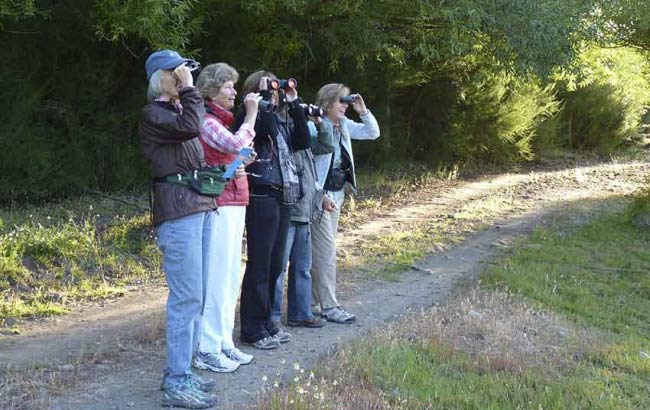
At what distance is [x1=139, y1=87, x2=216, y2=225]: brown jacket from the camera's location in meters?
4.75

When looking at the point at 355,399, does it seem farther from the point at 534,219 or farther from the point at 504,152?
the point at 504,152

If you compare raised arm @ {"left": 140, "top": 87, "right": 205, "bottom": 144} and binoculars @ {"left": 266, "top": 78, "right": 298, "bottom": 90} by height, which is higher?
binoculars @ {"left": 266, "top": 78, "right": 298, "bottom": 90}

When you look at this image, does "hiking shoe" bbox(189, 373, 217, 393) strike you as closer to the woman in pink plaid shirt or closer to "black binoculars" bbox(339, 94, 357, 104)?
the woman in pink plaid shirt

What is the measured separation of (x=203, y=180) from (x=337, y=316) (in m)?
2.59

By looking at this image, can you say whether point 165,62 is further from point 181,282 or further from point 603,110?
point 603,110

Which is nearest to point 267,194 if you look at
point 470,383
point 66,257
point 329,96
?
Answer: point 329,96

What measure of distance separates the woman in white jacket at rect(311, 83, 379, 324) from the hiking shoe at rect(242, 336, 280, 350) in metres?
0.99

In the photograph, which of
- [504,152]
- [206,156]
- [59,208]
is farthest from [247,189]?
[504,152]

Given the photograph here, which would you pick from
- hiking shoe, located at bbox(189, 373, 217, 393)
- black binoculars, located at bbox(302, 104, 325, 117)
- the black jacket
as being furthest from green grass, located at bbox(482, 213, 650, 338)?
hiking shoe, located at bbox(189, 373, 217, 393)

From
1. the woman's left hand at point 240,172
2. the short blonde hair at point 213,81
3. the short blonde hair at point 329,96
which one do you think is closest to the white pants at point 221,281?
the woman's left hand at point 240,172

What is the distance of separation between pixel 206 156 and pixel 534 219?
9508mm

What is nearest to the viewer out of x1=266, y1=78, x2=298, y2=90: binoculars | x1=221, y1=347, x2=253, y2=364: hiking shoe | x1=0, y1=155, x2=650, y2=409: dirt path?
x1=0, y1=155, x2=650, y2=409: dirt path

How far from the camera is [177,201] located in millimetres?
4832

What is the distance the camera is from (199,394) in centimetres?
494
